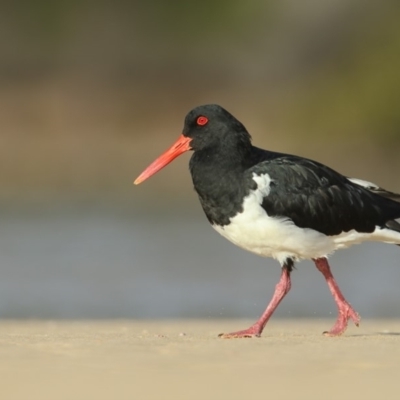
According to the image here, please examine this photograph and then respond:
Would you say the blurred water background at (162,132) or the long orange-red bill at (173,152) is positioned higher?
the blurred water background at (162,132)

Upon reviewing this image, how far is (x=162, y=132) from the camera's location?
33.6 metres

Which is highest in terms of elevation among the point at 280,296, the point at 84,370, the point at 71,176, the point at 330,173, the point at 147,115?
the point at 147,115

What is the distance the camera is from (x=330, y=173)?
11.7 metres

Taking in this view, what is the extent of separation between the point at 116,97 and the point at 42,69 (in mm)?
2268

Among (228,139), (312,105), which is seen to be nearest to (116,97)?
(312,105)

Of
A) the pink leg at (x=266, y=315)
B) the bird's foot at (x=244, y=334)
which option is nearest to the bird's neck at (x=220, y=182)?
the pink leg at (x=266, y=315)

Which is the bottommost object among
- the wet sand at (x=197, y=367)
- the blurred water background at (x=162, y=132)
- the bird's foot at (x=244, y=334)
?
the wet sand at (x=197, y=367)

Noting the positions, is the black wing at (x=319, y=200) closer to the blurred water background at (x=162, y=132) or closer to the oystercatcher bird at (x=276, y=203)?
the oystercatcher bird at (x=276, y=203)

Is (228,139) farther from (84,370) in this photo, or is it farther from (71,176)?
(71,176)

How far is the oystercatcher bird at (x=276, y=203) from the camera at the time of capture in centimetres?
1113

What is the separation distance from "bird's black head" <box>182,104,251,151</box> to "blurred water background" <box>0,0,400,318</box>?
11.2 ft

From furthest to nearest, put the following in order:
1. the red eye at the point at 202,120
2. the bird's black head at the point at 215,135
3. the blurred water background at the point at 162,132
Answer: the blurred water background at the point at 162,132 → the red eye at the point at 202,120 → the bird's black head at the point at 215,135

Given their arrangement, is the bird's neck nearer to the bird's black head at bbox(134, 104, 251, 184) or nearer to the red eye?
the bird's black head at bbox(134, 104, 251, 184)

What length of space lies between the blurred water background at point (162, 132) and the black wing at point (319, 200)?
3177 millimetres
